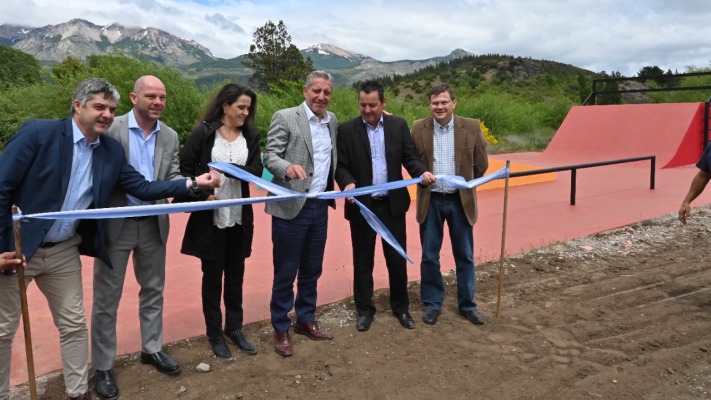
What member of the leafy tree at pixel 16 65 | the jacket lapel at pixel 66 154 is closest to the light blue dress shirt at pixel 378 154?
the jacket lapel at pixel 66 154

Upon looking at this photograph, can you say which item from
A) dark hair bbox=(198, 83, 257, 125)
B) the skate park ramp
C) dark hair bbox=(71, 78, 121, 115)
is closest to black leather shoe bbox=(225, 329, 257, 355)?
dark hair bbox=(198, 83, 257, 125)

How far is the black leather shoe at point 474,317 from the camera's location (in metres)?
4.05

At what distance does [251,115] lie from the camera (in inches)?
139

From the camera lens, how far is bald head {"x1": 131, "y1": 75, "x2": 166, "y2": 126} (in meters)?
3.09

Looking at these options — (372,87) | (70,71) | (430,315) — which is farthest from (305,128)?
(70,71)

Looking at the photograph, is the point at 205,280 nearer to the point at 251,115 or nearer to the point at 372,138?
the point at 251,115

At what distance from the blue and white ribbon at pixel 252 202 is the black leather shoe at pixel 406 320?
49 cm

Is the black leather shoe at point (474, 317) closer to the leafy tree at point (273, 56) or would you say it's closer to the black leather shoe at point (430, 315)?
the black leather shoe at point (430, 315)

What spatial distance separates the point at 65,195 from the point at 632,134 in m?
13.7

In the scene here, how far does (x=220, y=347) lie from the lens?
3.54 meters

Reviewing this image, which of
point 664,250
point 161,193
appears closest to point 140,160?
point 161,193

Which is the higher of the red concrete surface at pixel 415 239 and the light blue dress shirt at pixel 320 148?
the light blue dress shirt at pixel 320 148

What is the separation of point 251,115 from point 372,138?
87 centimetres

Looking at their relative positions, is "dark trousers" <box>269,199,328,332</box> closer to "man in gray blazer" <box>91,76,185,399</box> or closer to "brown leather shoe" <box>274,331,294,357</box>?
"brown leather shoe" <box>274,331,294,357</box>
